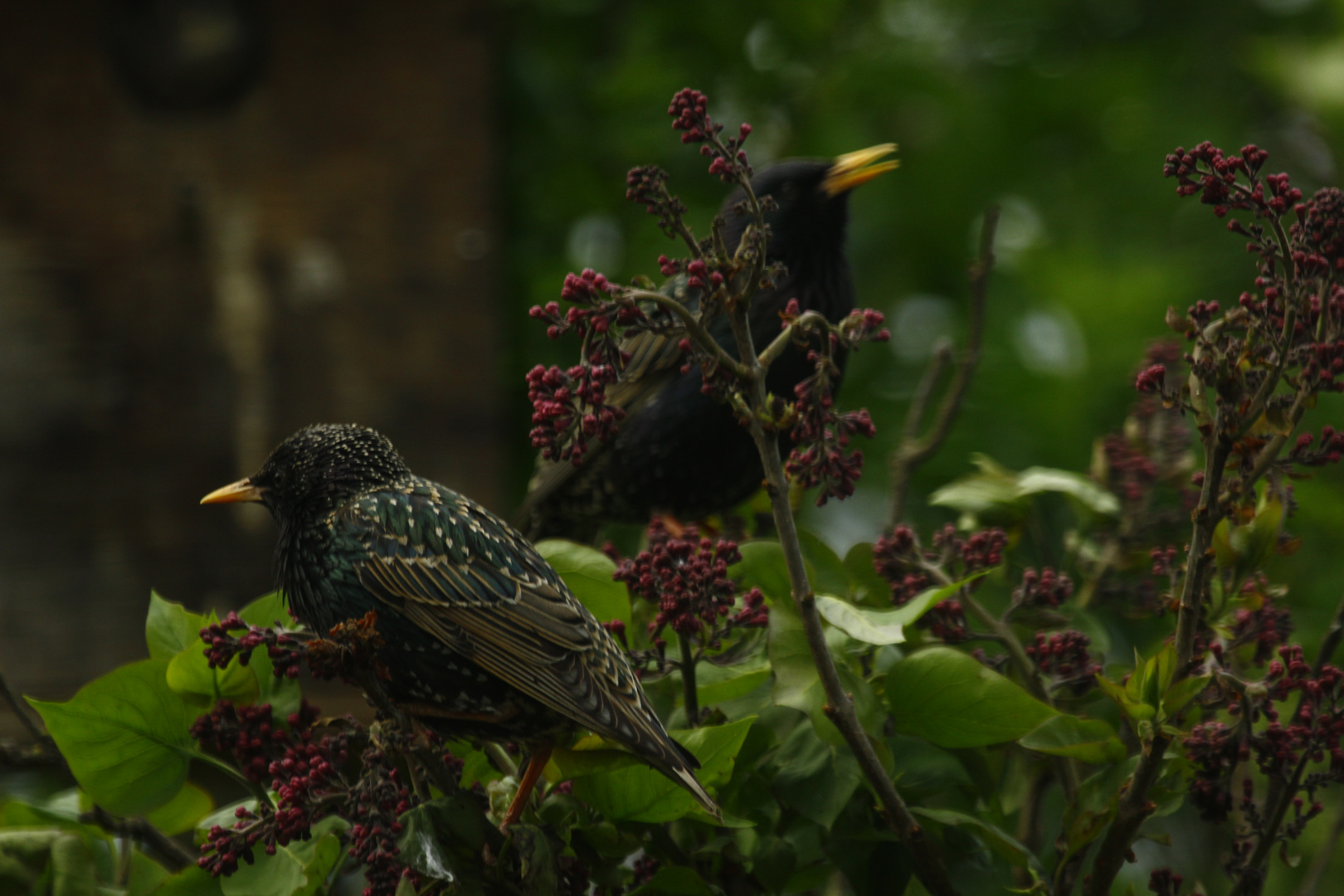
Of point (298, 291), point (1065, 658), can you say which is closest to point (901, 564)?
point (1065, 658)

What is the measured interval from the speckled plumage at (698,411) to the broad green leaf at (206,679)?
1375 millimetres

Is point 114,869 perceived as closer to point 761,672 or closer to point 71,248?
point 761,672

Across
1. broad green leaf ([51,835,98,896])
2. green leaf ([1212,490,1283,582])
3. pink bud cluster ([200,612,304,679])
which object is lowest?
broad green leaf ([51,835,98,896])

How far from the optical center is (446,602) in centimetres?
186

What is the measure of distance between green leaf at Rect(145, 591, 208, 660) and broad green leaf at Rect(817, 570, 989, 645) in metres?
0.76

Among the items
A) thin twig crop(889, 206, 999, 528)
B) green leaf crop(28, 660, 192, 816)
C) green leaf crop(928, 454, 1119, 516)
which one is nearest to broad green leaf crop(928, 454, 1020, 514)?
green leaf crop(928, 454, 1119, 516)

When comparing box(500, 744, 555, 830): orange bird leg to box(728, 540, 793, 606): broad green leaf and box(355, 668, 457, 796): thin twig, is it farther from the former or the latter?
box(728, 540, 793, 606): broad green leaf

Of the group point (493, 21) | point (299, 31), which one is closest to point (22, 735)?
point (299, 31)

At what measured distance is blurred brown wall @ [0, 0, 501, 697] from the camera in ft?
11.2

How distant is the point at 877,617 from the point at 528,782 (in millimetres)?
421

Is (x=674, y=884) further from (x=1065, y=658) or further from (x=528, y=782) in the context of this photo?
(x=1065, y=658)

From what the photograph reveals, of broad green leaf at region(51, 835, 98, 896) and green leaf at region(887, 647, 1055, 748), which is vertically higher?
green leaf at region(887, 647, 1055, 748)

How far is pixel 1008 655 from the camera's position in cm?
183

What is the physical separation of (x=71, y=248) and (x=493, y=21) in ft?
3.94
